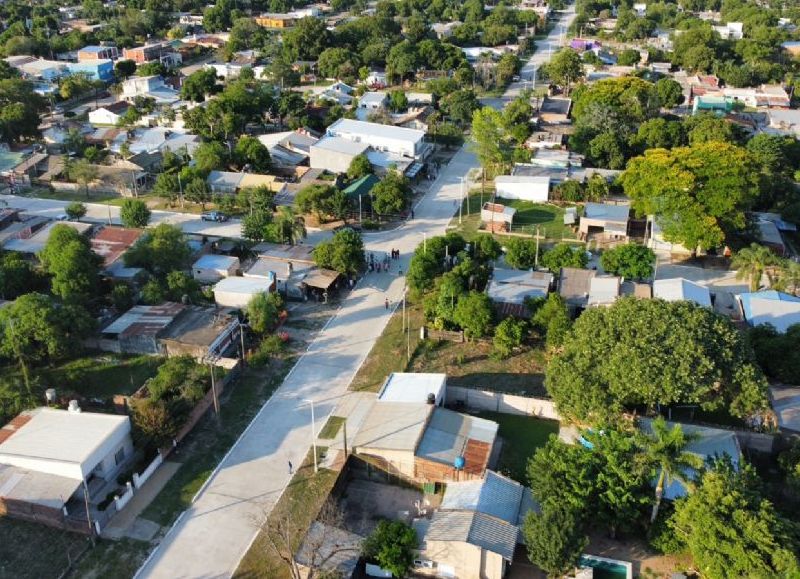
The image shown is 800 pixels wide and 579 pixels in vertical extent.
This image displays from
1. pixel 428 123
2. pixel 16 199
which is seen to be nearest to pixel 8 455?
pixel 16 199

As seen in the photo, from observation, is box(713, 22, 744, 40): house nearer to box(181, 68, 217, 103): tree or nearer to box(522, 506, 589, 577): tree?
box(181, 68, 217, 103): tree

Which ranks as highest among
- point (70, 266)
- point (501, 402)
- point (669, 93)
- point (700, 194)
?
point (669, 93)

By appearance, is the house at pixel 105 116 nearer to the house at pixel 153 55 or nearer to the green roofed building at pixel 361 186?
the house at pixel 153 55

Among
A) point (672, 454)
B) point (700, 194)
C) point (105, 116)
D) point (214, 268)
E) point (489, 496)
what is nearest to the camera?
point (672, 454)

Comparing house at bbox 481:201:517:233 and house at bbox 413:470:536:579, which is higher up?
house at bbox 481:201:517:233

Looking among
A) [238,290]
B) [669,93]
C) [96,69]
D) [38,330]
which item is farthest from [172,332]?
[96,69]

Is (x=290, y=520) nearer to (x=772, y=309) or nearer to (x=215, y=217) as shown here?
(x=772, y=309)

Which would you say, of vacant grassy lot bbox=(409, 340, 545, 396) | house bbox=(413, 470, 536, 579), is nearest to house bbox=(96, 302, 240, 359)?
vacant grassy lot bbox=(409, 340, 545, 396)
